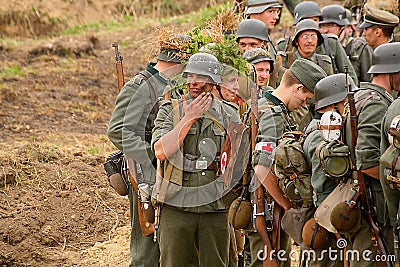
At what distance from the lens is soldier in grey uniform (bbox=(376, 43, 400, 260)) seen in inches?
215

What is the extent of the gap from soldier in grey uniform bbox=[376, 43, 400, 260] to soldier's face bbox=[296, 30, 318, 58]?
10.2ft

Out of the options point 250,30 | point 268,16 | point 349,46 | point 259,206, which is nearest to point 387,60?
point 259,206

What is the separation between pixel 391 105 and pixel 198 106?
1.46 metres

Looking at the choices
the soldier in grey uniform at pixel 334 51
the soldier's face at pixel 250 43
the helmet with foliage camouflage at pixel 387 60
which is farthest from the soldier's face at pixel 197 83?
the soldier in grey uniform at pixel 334 51

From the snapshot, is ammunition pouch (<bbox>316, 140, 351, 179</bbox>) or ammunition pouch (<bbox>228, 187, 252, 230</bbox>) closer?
ammunition pouch (<bbox>316, 140, 351, 179</bbox>)

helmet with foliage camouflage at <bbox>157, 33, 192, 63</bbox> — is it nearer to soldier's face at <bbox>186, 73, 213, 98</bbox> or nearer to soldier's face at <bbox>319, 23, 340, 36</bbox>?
soldier's face at <bbox>186, 73, 213, 98</bbox>

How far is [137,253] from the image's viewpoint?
763 cm

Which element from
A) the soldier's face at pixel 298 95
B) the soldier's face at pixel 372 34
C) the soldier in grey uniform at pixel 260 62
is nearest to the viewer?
the soldier's face at pixel 298 95

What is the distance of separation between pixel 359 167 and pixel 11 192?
5.79 metres

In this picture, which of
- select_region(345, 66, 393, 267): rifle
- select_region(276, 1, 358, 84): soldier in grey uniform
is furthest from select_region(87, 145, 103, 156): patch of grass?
select_region(345, 66, 393, 267): rifle

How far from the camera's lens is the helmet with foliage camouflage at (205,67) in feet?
20.7
